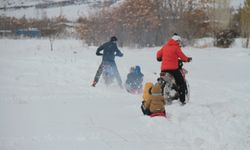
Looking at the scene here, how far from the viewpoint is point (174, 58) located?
31.5 ft

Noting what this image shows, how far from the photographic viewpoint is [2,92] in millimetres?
11086

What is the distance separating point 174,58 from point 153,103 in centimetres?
174

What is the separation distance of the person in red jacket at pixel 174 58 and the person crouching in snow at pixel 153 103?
3.92 feet

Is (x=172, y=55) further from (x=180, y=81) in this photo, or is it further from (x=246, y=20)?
(x=246, y=20)

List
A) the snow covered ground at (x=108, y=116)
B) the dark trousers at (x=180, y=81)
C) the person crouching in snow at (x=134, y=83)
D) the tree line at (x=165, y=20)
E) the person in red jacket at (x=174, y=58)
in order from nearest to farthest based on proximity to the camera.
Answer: the snow covered ground at (x=108, y=116), the person in red jacket at (x=174, y=58), the dark trousers at (x=180, y=81), the person crouching in snow at (x=134, y=83), the tree line at (x=165, y=20)

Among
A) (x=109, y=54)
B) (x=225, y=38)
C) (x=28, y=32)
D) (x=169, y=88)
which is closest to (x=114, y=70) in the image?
(x=109, y=54)

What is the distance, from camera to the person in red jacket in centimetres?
959

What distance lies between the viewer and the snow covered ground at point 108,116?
6.40 meters

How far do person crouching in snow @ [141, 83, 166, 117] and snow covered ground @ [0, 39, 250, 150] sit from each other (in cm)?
22

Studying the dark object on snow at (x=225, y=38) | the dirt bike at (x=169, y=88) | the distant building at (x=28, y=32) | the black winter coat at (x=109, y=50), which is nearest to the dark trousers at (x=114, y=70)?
the black winter coat at (x=109, y=50)

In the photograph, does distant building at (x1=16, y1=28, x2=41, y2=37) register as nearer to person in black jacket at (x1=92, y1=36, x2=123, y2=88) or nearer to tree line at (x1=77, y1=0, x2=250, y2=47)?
tree line at (x1=77, y1=0, x2=250, y2=47)

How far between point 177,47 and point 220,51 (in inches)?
527

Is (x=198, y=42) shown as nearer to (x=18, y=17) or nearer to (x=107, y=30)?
(x=107, y=30)

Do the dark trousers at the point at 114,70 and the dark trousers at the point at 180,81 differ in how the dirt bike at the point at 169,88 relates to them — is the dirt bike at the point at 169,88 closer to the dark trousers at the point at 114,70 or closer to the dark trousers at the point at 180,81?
the dark trousers at the point at 180,81
